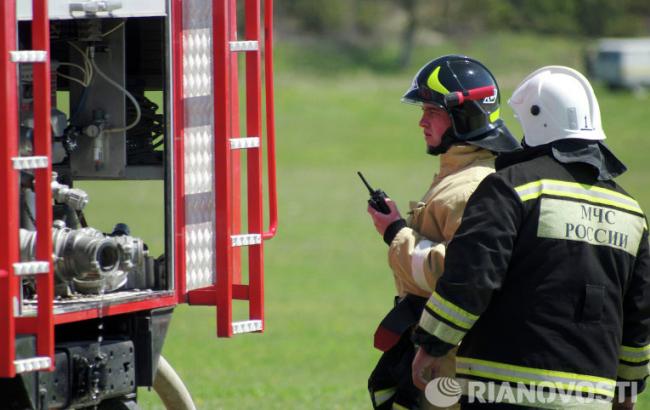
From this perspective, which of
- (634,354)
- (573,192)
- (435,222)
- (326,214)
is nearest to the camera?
(573,192)

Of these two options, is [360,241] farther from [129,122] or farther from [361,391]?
[129,122]

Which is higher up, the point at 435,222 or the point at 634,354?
the point at 435,222

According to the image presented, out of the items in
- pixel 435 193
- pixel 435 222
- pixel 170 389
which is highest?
pixel 435 193

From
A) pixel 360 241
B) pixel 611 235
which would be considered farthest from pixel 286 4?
pixel 611 235

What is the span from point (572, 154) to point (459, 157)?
0.67 metres

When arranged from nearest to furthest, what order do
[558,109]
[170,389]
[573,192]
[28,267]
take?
[28,267] < [573,192] < [558,109] < [170,389]

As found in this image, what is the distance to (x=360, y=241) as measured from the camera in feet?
75.3

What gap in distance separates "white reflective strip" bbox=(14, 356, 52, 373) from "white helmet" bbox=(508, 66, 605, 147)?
1.89 m

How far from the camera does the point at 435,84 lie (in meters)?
5.17

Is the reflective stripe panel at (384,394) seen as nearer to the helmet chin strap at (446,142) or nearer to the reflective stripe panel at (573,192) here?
the helmet chin strap at (446,142)

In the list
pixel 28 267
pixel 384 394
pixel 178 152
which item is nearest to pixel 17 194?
pixel 28 267

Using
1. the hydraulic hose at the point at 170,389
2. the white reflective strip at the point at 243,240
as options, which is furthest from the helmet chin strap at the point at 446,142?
the hydraulic hose at the point at 170,389

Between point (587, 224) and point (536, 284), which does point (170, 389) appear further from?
point (587, 224)

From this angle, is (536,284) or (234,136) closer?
(536,284)
